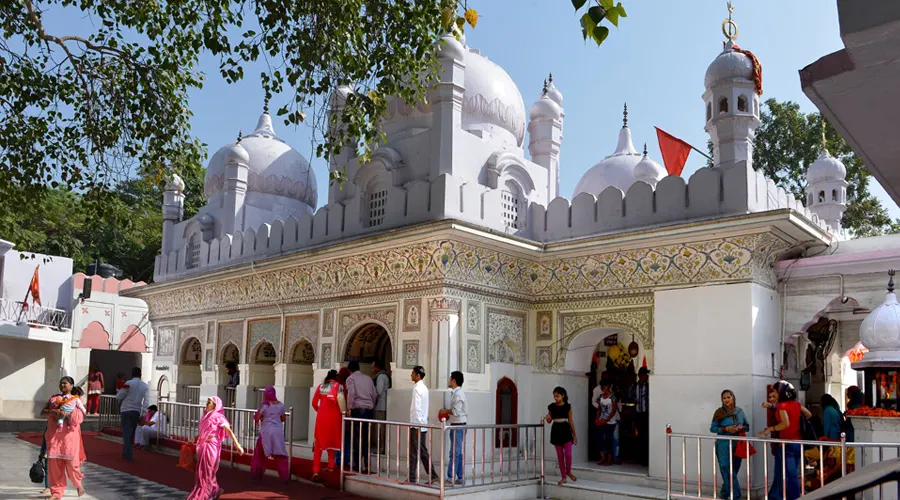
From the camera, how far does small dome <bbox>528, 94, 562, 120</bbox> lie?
12.0 metres

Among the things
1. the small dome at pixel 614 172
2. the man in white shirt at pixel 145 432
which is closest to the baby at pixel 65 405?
the man in white shirt at pixel 145 432

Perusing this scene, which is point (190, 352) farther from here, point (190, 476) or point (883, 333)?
point (883, 333)

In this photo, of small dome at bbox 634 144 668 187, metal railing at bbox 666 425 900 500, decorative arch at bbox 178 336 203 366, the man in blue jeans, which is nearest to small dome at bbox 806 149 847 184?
small dome at bbox 634 144 668 187

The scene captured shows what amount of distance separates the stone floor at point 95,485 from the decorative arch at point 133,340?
37.8 feet

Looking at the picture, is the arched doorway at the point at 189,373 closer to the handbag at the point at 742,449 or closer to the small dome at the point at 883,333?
the handbag at the point at 742,449

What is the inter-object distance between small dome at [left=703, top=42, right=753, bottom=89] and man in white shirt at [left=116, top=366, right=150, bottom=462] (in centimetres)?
888

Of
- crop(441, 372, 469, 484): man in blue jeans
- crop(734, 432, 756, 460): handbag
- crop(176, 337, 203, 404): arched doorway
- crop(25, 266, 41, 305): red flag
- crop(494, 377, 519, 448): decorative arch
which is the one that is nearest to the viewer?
crop(734, 432, 756, 460): handbag

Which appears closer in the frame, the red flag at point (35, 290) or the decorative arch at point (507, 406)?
the decorative arch at point (507, 406)

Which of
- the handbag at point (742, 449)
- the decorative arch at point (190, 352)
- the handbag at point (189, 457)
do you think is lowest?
the handbag at point (189, 457)

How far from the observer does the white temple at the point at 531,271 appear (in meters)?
8.49

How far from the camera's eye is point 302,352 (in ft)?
39.2

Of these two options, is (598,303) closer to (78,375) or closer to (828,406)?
(828,406)

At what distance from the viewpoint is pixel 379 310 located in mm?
10180

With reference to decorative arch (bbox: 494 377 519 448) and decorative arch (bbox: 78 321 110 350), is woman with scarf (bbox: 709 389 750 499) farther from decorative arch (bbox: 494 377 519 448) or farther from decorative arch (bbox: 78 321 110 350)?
decorative arch (bbox: 78 321 110 350)
